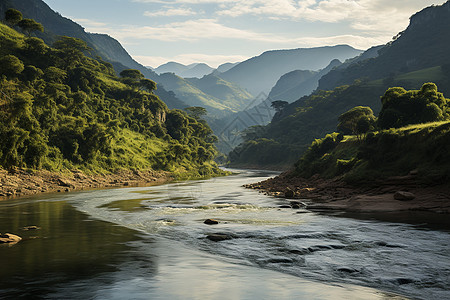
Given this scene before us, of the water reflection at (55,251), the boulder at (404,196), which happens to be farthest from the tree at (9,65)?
the boulder at (404,196)

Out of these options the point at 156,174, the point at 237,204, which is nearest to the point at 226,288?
the point at 237,204

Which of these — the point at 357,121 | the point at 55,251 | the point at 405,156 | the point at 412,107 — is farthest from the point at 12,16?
the point at 405,156

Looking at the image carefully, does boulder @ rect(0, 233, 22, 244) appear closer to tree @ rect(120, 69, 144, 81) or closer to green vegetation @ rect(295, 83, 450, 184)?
green vegetation @ rect(295, 83, 450, 184)

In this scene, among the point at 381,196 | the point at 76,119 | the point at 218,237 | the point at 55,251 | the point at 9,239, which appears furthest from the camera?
the point at 76,119

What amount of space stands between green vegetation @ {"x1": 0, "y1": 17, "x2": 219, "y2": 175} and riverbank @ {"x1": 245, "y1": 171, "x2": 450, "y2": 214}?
163 ft

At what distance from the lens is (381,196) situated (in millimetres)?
39188

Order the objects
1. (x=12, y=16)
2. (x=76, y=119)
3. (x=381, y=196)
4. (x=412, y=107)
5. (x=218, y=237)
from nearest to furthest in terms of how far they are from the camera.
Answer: (x=218, y=237), (x=381, y=196), (x=412, y=107), (x=76, y=119), (x=12, y=16)

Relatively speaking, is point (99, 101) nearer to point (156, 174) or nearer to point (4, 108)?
point (156, 174)

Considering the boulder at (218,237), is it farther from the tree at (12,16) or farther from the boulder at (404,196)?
the tree at (12,16)

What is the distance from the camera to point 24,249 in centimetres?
1970

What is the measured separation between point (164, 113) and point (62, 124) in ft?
267

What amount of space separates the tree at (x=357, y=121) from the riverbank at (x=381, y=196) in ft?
58.7

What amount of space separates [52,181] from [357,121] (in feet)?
195

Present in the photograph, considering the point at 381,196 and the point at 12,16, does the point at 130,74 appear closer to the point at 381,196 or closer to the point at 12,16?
the point at 12,16
